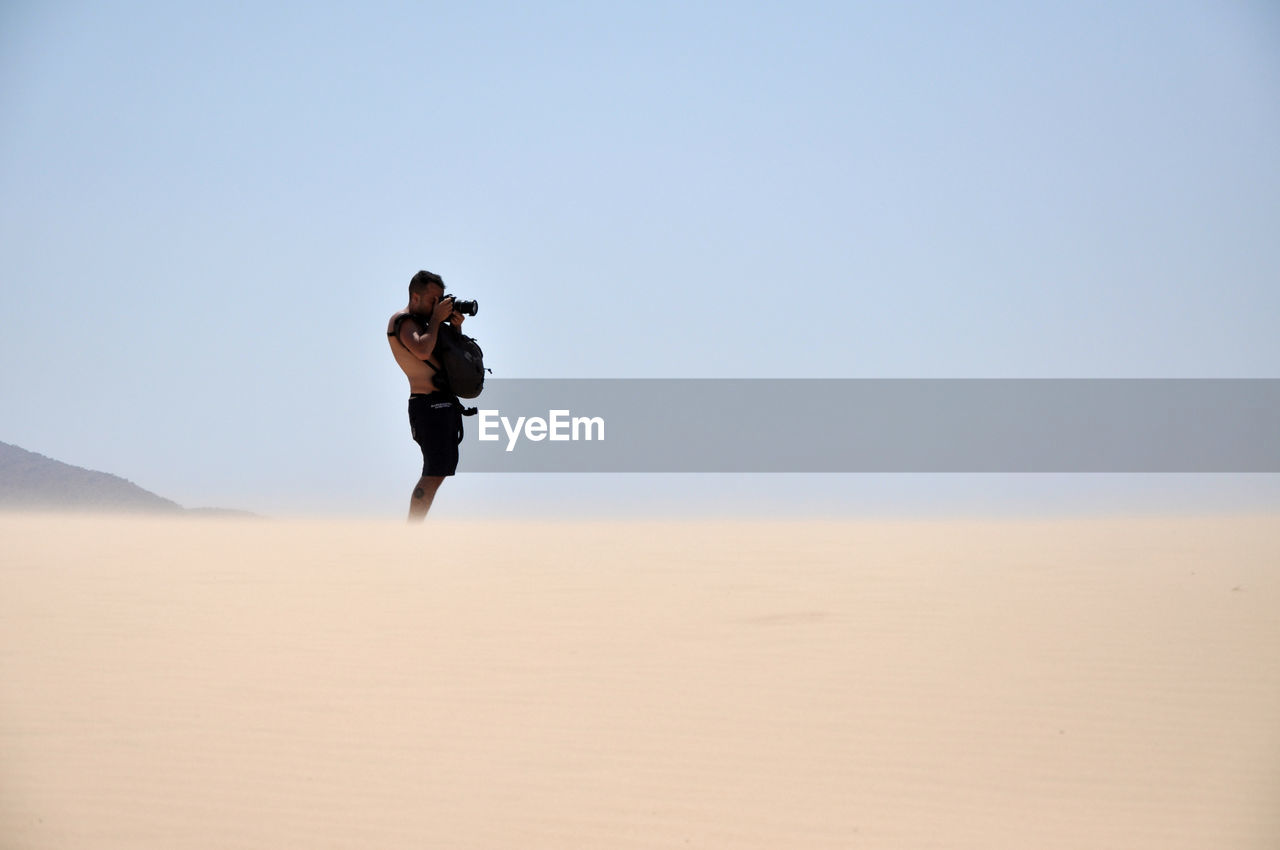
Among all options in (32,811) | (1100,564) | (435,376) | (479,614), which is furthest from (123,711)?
(1100,564)

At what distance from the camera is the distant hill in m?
18.8

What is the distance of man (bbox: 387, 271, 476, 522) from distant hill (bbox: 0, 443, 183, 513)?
10228 mm

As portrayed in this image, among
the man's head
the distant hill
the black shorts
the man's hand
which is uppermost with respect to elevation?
the distant hill

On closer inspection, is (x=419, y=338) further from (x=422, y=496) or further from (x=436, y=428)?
(x=422, y=496)

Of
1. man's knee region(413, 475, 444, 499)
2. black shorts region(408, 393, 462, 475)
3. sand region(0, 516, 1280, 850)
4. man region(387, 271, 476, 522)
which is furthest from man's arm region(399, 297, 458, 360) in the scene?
sand region(0, 516, 1280, 850)

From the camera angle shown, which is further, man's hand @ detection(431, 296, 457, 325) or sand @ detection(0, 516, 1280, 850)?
man's hand @ detection(431, 296, 457, 325)

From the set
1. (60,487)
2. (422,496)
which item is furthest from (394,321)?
(60,487)

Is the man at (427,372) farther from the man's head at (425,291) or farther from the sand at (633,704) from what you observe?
the sand at (633,704)

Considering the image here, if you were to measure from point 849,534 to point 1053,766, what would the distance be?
23.3ft

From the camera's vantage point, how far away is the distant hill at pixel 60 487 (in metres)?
18.8

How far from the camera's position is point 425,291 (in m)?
9.32

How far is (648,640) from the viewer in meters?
6.43

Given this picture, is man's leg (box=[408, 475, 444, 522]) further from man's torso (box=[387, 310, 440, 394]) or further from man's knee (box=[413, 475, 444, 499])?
man's torso (box=[387, 310, 440, 394])

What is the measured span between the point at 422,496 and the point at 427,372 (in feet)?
3.17
